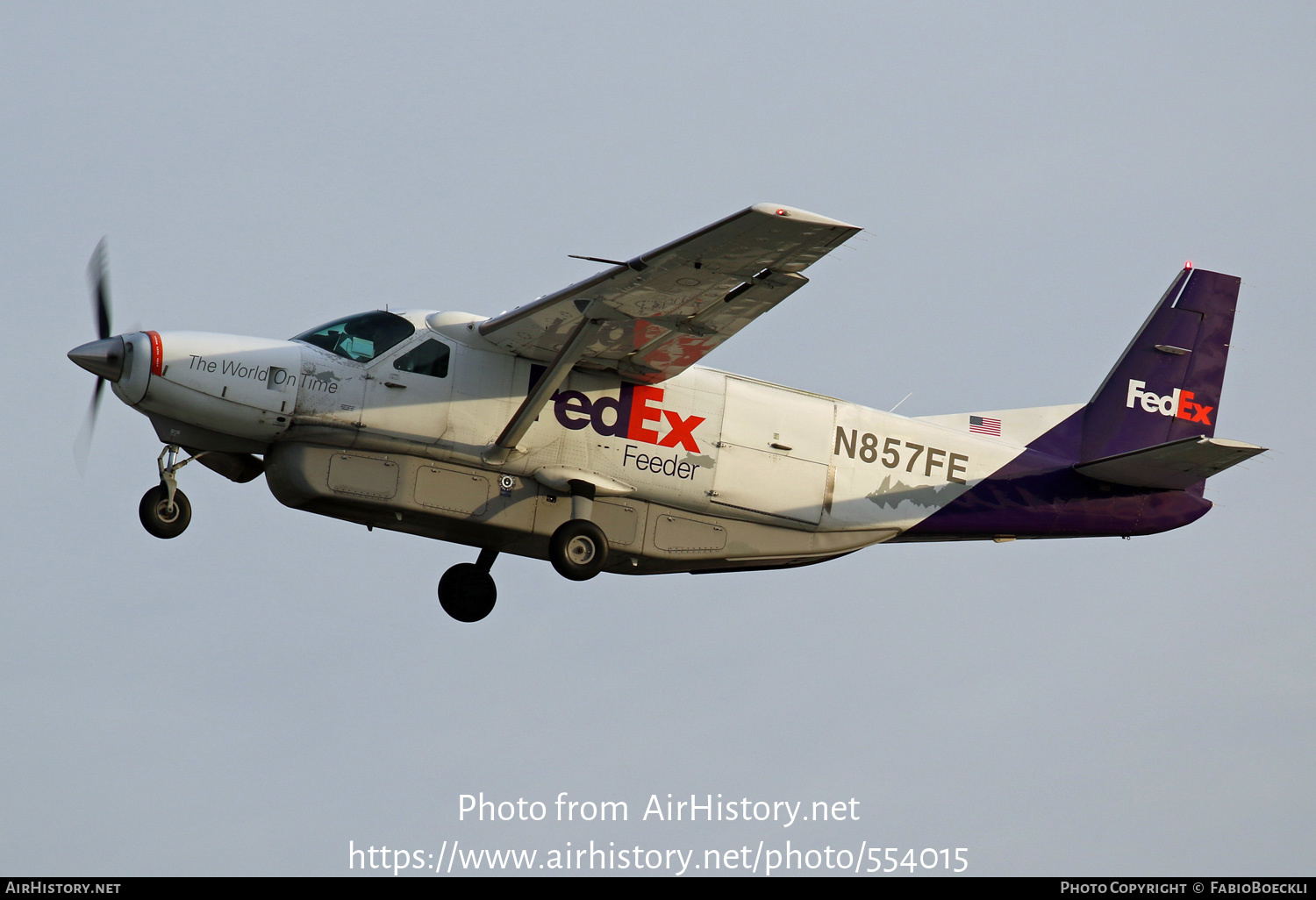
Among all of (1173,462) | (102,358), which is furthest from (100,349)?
(1173,462)

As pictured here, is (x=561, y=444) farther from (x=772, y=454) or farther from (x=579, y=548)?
(x=772, y=454)

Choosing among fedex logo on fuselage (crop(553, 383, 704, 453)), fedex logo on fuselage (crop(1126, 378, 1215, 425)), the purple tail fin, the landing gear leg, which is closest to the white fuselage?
fedex logo on fuselage (crop(553, 383, 704, 453))

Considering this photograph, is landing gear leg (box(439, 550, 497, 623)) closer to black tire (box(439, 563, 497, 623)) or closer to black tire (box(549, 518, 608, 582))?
black tire (box(439, 563, 497, 623))

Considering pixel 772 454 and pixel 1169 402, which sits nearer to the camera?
pixel 772 454

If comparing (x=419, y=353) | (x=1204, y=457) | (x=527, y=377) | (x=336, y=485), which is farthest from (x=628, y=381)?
(x=1204, y=457)

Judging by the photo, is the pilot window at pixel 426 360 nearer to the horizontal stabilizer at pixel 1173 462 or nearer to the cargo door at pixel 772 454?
the cargo door at pixel 772 454

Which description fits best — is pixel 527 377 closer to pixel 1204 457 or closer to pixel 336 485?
pixel 336 485

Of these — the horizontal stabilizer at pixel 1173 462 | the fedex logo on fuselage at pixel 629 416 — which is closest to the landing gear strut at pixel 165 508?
the fedex logo on fuselage at pixel 629 416

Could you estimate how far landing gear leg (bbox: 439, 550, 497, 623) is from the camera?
72.6 ft

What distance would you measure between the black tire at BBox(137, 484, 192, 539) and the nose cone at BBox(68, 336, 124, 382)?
149 centimetres

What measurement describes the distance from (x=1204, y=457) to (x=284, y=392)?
12.0m

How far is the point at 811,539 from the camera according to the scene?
21516 millimetres

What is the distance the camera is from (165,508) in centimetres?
1934

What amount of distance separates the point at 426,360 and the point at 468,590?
3.78 metres
